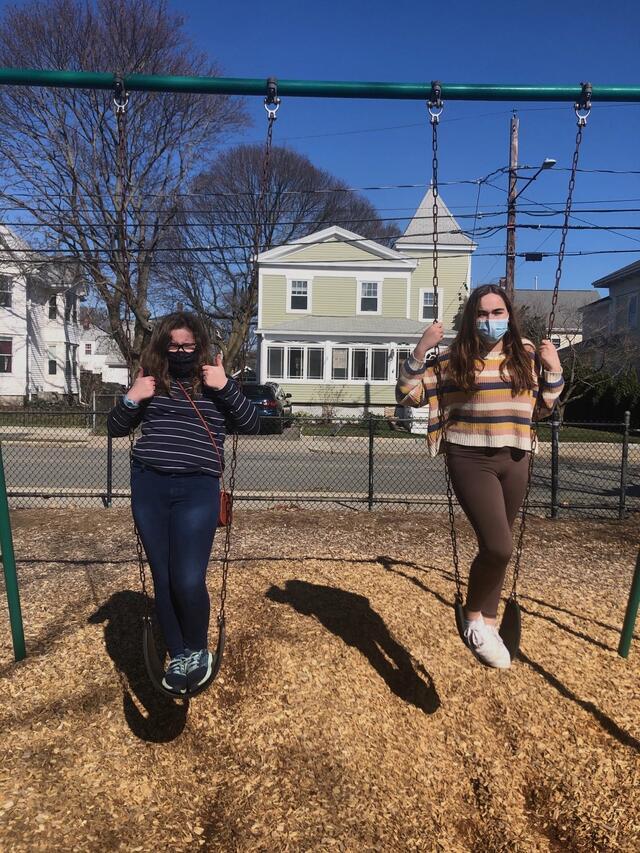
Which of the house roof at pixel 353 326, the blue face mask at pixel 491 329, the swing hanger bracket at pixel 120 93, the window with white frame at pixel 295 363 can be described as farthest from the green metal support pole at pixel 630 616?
the window with white frame at pixel 295 363

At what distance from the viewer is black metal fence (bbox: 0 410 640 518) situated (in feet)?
28.5

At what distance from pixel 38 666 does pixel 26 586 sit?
5.15 feet

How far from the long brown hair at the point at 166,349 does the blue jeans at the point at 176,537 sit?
423 mm

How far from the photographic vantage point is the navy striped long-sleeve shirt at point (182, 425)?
9.34 ft

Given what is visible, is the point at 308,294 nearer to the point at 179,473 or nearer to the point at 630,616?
the point at 630,616

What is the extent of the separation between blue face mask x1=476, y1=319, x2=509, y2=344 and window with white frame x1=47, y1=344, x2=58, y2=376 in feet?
105

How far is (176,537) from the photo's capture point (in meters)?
2.81

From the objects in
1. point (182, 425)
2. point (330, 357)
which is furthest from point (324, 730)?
point (330, 357)

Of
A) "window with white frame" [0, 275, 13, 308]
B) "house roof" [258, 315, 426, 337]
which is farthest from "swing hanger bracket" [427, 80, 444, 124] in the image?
"window with white frame" [0, 275, 13, 308]

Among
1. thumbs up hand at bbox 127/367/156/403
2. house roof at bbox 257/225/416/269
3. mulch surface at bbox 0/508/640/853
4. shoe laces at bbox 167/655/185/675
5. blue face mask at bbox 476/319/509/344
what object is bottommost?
mulch surface at bbox 0/508/640/853

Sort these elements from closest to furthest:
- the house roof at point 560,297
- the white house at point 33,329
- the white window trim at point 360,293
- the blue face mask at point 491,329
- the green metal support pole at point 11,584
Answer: the blue face mask at point 491,329 < the green metal support pole at point 11,584 < the white window trim at point 360,293 < the white house at point 33,329 < the house roof at point 560,297

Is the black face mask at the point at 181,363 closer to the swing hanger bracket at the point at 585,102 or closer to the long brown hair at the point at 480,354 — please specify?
the long brown hair at the point at 480,354

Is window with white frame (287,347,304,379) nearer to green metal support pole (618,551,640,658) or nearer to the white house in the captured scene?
the white house

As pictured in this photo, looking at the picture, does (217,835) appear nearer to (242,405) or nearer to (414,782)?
(414,782)
